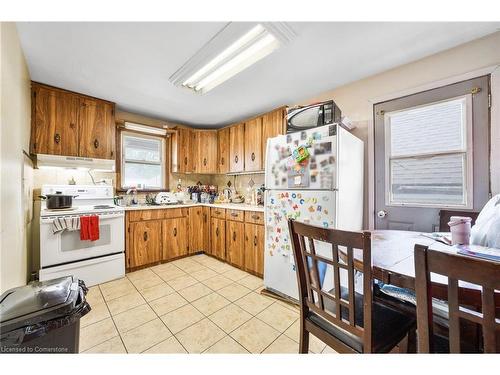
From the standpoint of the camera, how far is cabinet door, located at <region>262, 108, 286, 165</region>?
9.09 feet

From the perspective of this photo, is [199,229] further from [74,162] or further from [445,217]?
[445,217]

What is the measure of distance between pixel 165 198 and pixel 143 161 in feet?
2.54

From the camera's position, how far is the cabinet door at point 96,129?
2.57 metres

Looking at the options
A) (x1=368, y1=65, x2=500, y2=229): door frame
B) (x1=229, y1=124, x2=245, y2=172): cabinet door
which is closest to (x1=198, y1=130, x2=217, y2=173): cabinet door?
(x1=229, y1=124, x2=245, y2=172): cabinet door

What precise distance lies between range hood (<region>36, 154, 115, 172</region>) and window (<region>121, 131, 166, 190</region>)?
0.43 metres

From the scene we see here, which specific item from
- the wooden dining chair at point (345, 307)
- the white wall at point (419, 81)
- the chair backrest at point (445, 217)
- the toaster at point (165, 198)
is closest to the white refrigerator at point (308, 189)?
the white wall at point (419, 81)

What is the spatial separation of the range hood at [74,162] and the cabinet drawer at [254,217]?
206cm

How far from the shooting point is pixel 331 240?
83cm

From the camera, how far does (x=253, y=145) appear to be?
10.3 feet

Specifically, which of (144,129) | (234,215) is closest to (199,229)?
(234,215)

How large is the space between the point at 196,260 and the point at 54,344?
2397 millimetres

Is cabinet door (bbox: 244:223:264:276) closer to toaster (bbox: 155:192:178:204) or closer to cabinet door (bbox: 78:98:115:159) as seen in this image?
toaster (bbox: 155:192:178:204)

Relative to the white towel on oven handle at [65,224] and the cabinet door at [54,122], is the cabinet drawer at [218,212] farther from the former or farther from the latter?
the cabinet door at [54,122]
